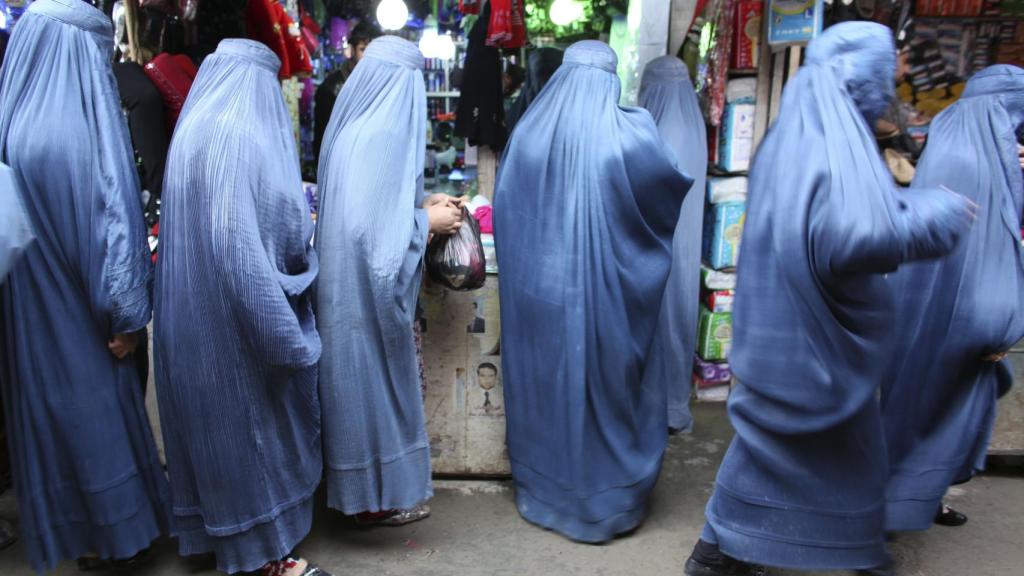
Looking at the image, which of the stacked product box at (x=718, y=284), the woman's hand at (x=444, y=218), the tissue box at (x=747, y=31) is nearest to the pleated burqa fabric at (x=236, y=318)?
the woman's hand at (x=444, y=218)

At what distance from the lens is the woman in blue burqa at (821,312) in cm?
189

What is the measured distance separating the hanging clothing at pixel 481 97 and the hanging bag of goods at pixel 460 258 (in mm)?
1631

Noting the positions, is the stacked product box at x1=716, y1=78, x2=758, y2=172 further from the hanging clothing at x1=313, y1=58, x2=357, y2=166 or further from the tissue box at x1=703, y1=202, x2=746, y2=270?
the hanging clothing at x1=313, y1=58, x2=357, y2=166

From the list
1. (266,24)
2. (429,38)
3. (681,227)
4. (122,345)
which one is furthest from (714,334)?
(122,345)

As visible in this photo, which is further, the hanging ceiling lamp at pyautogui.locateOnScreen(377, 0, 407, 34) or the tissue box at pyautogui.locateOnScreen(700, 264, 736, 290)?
the hanging ceiling lamp at pyautogui.locateOnScreen(377, 0, 407, 34)

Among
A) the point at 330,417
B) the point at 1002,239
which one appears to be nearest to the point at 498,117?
the point at 330,417

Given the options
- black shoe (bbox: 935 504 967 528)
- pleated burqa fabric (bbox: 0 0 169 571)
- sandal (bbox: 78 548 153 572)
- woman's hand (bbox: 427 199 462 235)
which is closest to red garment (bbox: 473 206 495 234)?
woman's hand (bbox: 427 199 462 235)

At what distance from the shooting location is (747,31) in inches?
150

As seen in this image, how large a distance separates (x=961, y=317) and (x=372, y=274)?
204 cm

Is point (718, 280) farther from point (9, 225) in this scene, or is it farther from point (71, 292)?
point (9, 225)

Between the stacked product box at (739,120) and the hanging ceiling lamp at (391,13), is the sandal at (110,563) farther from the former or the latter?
the stacked product box at (739,120)

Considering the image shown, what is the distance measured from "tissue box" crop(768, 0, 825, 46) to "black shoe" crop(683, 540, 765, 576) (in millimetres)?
2413

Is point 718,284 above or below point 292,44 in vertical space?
below

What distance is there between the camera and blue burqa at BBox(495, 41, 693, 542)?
263cm
